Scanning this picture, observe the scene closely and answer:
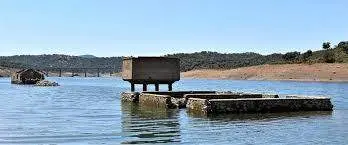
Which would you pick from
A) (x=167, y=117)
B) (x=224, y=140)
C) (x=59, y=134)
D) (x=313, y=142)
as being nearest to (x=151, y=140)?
(x=224, y=140)

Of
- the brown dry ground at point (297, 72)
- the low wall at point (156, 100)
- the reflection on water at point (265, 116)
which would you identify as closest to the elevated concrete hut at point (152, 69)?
the low wall at point (156, 100)

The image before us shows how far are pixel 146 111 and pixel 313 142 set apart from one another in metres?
18.9

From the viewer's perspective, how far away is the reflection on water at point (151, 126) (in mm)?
25859

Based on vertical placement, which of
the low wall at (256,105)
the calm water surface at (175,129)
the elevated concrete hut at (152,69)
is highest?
the elevated concrete hut at (152,69)

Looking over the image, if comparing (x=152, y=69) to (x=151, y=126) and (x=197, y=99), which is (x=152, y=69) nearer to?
(x=197, y=99)

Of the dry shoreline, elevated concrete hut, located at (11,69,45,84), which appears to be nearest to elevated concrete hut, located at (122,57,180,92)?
elevated concrete hut, located at (11,69,45,84)

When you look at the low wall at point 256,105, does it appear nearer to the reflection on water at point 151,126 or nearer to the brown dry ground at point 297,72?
the reflection on water at point 151,126

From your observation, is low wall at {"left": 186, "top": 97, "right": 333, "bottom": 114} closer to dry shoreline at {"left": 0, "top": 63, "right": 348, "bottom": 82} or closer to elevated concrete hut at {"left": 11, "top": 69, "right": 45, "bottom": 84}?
dry shoreline at {"left": 0, "top": 63, "right": 348, "bottom": 82}

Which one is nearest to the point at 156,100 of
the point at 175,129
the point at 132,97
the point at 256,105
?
the point at 132,97

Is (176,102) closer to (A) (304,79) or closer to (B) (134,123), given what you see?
(B) (134,123)

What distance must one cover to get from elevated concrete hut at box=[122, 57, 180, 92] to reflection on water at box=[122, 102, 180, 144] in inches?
498

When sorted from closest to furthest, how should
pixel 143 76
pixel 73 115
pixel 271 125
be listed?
pixel 271 125, pixel 73 115, pixel 143 76

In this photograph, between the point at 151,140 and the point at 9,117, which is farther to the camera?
the point at 9,117

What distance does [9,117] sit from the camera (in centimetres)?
3756
